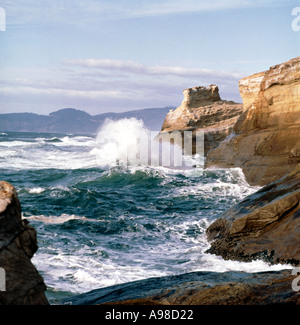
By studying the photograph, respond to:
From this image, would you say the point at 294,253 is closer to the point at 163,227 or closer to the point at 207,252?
the point at 207,252

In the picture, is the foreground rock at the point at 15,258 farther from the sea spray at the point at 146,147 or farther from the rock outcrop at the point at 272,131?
the sea spray at the point at 146,147

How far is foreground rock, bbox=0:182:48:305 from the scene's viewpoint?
→ 3461 mm

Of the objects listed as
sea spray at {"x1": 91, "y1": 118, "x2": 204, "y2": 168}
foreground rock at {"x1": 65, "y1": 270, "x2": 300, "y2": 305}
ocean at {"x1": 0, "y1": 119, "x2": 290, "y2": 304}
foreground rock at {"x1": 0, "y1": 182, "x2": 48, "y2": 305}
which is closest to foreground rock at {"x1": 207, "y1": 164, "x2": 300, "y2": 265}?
ocean at {"x1": 0, "y1": 119, "x2": 290, "y2": 304}

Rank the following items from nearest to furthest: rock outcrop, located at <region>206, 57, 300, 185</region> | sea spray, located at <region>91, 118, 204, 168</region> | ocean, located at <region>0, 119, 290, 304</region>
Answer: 1. ocean, located at <region>0, 119, 290, 304</region>
2. rock outcrop, located at <region>206, 57, 300, 185</region>
3. sea spray, located at <region>91, 118, 204, 168</region>

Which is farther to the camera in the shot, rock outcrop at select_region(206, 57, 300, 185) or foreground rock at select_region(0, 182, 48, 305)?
rock outcrop at select_region(206, 57, 300, 185)

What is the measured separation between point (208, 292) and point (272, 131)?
42.3 ft

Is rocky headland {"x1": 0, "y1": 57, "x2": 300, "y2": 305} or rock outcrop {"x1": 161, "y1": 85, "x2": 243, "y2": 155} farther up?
rock outcrop {"x1": 161, "y1": 85, "x2": 243, "y2": 155}

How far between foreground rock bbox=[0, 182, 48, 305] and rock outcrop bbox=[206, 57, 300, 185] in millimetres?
12634

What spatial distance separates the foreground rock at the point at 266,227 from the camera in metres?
7.36

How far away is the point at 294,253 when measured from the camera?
23.1ft

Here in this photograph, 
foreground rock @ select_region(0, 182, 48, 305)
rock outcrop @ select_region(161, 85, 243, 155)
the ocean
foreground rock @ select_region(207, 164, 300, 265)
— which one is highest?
rock outcrop @ select_region(161, 85, 243, 155)

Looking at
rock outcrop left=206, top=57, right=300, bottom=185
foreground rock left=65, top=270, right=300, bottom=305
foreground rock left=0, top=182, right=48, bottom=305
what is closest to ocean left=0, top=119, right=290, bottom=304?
rock outcrop left=206, top=57, right=300, bottom=185

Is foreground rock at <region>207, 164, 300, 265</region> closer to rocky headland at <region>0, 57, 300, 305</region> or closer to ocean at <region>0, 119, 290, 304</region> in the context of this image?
rocky headland at <region>0, 57, 300, 305</region>

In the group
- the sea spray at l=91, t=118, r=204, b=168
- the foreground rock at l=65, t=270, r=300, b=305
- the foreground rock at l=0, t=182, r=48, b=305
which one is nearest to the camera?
the foreground rock at l=0, t=182, r=48, b=305
